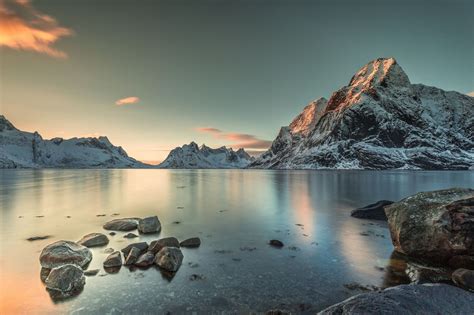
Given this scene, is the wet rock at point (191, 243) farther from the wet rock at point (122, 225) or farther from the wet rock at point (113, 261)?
the wet rock at point (122, 225)

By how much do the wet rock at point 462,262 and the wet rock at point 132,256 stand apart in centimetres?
1502

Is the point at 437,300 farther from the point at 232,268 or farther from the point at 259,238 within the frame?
the point at 259,238

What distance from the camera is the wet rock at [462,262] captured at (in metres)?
12.1

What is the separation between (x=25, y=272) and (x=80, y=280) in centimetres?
362

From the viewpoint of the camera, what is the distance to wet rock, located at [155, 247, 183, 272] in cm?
1217

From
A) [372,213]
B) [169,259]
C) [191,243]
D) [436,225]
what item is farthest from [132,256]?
[372,213]

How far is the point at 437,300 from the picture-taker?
6.40 meters

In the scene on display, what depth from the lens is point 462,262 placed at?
12.3 m

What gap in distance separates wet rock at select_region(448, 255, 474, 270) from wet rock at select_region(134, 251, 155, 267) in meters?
14.2

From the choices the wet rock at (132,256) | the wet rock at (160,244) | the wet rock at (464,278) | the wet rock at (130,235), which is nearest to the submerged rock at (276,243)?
the wet rock at (160,244)

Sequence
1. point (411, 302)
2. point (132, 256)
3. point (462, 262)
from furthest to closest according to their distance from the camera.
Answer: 1. point (132, 256)
2. point (462, 262)
3. point (411, 302)

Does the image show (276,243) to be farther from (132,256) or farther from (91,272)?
(91,272)

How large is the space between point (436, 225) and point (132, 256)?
49.3 ft

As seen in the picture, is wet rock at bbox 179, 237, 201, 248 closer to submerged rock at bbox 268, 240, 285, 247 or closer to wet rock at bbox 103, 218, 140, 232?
submerged rock at bbox 268, 240, 285, 247
